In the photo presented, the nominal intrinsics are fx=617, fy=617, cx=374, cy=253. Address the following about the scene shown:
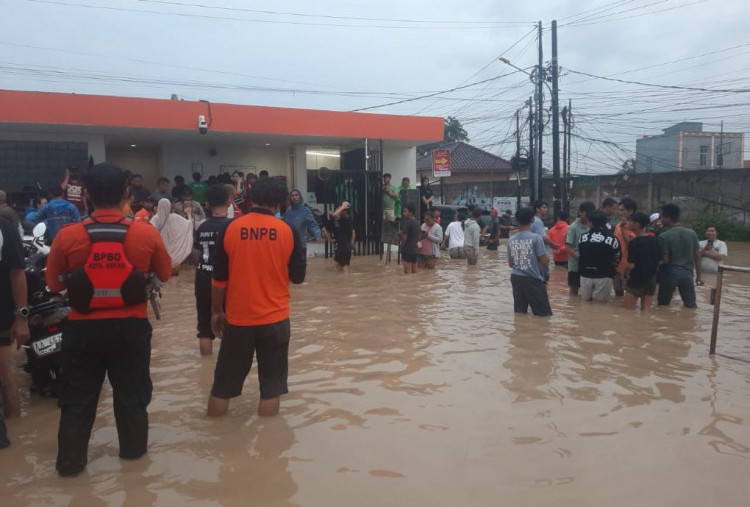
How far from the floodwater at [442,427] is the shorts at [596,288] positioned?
4.77ft

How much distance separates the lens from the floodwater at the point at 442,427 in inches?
138

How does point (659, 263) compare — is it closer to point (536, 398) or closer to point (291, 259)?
point (536, 398)

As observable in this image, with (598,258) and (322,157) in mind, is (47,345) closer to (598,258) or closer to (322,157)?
(598,258)

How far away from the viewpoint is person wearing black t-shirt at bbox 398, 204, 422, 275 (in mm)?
12445

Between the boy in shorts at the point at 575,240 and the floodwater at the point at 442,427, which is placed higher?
the boy in shorts at the point at 575,240

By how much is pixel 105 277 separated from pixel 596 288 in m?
7.46

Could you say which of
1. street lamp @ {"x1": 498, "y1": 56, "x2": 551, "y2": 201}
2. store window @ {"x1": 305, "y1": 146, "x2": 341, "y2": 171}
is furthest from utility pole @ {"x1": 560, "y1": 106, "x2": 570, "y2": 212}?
store window @ {"x1": 305, "y1": 146, "x2": 341, "y2": 171}

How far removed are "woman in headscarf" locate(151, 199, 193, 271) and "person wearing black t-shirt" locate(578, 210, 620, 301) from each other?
5563 millimetres

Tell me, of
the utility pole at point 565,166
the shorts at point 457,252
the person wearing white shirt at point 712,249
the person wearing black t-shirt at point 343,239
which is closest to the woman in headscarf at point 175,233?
the person wearing black t-shirt at point 343,239

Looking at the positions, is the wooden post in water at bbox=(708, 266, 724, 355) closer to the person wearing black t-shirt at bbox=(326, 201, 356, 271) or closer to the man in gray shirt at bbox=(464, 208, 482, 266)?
the person wearing black t-shirt at bbox=(326, 201, 356, 271)

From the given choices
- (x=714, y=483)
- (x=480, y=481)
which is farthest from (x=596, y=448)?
(x=480, y=481)

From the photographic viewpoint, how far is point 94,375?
12.1ft

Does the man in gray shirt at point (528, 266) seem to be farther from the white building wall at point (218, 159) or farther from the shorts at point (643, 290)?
the white building wall at point (218, 159)

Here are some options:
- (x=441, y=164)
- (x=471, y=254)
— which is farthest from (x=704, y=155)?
(x=471, y=254)
